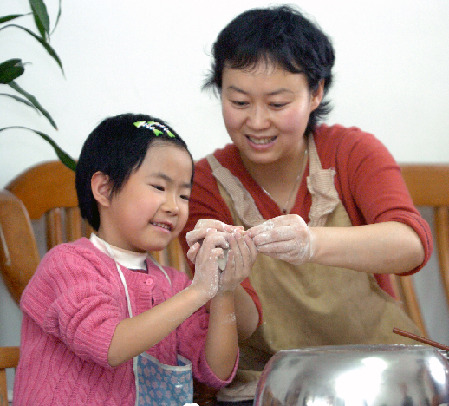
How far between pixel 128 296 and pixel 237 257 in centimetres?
19

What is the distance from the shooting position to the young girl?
3.05 ft

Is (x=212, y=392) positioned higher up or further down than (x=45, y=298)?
further down

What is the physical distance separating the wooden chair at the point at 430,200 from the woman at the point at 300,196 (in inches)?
11.8

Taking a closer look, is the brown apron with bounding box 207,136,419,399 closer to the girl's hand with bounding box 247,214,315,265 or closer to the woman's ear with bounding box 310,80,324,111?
the woman's ear with bounding box 310,80,324,111

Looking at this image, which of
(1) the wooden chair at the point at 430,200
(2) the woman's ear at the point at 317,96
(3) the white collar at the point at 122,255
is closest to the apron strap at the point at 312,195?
(2) the woman's ear at the point at 317,96

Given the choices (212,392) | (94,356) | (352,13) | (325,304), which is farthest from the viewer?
(352,13)

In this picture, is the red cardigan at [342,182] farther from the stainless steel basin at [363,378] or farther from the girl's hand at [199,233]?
the stainless steel basin at [363,378]

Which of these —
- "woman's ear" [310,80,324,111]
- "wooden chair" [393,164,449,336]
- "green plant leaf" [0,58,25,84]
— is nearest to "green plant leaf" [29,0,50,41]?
"green plant leaf" [0,58,25,84]

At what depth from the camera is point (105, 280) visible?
3.32 feet

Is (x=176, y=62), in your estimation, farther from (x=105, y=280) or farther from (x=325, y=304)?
(x=105, y=280)

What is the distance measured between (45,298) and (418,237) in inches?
26.5

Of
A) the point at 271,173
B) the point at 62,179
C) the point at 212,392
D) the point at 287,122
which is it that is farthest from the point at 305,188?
the point at 62,179

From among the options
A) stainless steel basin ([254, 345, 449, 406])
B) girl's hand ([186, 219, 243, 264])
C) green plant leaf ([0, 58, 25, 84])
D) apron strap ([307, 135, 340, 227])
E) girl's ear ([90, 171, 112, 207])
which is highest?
green plant leaf ([0, 58, 25, 84])

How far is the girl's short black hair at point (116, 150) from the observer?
1.08 metres
